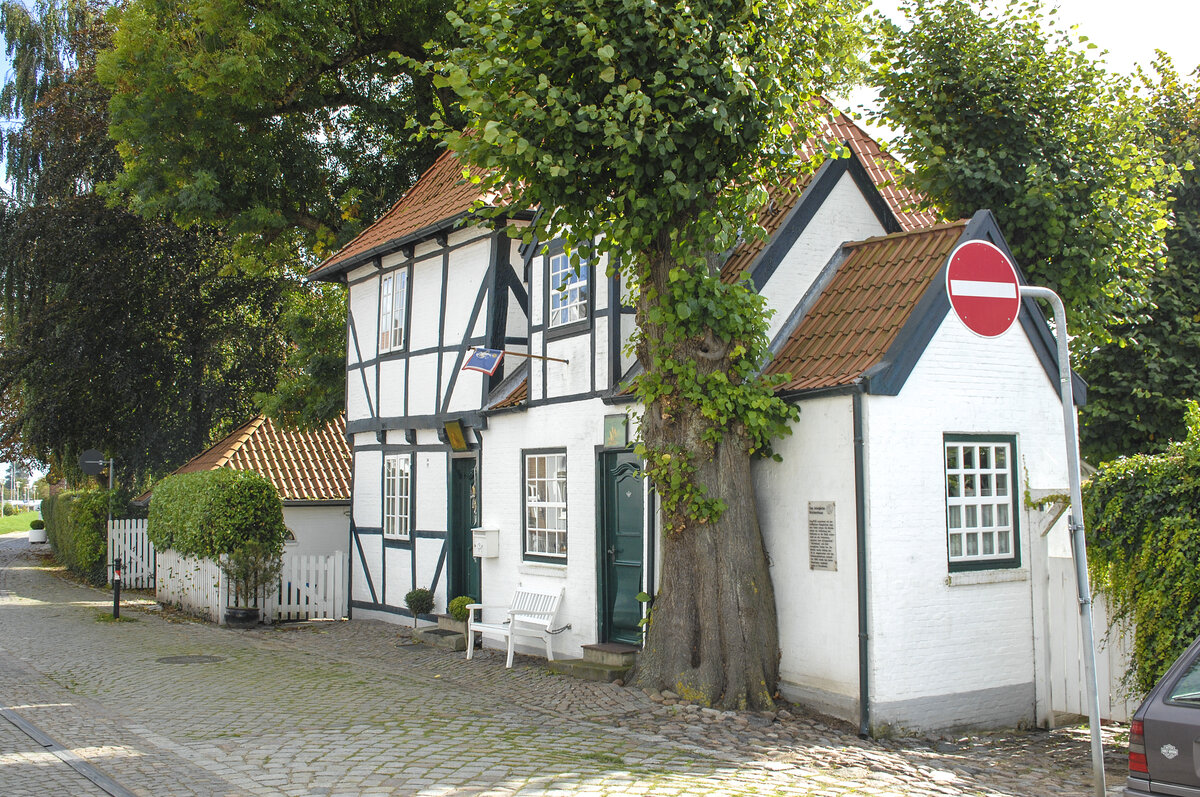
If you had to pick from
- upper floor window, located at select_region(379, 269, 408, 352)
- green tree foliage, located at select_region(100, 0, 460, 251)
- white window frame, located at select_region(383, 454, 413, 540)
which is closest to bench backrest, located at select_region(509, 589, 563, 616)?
white window frame, located at select_region(383, 454, 413, 540)

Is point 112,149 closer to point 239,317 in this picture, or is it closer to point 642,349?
point 239,317

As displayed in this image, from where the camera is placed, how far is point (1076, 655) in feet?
31.2

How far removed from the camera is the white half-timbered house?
9.25 meters

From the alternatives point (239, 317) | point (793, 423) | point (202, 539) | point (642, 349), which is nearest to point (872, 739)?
point (793, 423)

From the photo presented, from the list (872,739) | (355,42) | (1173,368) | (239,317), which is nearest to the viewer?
(872,739)

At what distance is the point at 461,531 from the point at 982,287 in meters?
9.97

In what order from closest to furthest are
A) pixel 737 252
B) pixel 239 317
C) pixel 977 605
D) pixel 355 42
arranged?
1. pixel 977 605
2. pixel 737 252
3. pixel 355 42
4. pixel 239 317

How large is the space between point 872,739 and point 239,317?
2305cm

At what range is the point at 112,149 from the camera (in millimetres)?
25906

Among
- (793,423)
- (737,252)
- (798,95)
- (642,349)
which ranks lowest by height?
(793,423)

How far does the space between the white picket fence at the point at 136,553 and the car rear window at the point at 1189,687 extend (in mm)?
21158

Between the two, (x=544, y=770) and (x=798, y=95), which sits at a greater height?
(x=798, y=95)

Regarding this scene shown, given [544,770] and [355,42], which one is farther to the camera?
[355,42]

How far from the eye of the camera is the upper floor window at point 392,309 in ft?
55.9
